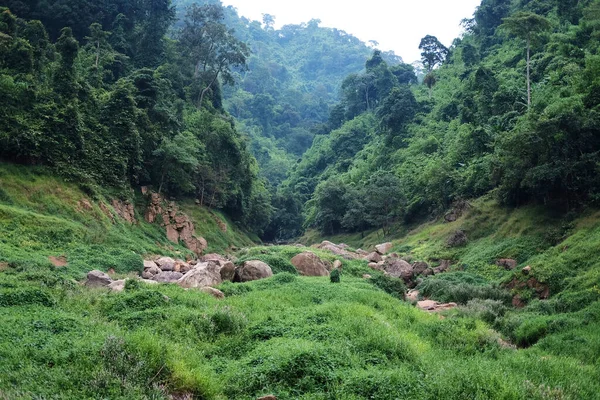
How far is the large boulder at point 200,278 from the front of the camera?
19500mm

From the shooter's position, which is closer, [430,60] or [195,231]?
[195,231]

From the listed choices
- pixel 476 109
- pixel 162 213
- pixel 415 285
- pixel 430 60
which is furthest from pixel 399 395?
pixel 430 60

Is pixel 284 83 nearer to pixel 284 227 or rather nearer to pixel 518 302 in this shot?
pixel 284 227

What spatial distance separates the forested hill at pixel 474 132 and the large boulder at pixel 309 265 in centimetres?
1329

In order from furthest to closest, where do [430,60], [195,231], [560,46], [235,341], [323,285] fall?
[430,60] → [560,46] → [195,231] → [323,285] → [235,341]

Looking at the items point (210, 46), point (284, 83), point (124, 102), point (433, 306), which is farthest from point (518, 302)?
point (284, 83)

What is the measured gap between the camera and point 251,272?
22.4 meters

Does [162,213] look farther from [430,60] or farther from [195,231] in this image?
[430,60]

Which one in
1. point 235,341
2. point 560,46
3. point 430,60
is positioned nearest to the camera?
point 235,341

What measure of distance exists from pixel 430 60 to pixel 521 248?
2764 inches

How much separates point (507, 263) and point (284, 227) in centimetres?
4782

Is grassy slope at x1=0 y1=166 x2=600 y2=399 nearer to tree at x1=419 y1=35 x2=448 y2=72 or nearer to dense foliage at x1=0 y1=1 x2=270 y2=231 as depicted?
dense foliage at x1=0 y1=1 x2=270 y2=231

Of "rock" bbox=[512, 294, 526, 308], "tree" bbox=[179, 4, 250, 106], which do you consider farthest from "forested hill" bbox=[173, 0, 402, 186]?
"rock" bbox=[512, 294, 526, 308]

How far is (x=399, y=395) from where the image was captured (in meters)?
8.80
